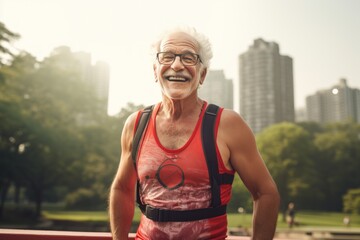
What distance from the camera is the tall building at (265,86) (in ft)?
212

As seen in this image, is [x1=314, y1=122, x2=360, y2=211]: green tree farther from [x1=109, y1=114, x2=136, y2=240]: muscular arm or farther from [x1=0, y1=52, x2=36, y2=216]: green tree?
[x1=109, y1=114, x2=136, y2=240]: muscular arm

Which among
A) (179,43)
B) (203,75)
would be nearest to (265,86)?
(203,75)

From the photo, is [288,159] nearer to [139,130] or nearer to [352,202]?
[352,202]

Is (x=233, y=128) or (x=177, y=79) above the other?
(x=177, y=79)

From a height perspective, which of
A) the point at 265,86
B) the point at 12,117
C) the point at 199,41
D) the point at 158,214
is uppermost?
the point at 265,86

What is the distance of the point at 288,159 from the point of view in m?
33.6

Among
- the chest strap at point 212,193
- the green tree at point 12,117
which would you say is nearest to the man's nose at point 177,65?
the chest strap at point 212,193

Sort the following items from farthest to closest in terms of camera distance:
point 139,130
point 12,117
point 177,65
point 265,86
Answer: point 265,86, point 12,117, point 139,130, point 177,65

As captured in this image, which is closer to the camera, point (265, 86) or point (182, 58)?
point (182, 58)

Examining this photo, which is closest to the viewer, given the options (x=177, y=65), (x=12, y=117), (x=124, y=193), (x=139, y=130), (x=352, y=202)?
(x=177, y=65)

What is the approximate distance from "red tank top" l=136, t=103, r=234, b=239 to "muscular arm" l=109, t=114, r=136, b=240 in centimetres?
24

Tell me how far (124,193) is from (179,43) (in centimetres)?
98

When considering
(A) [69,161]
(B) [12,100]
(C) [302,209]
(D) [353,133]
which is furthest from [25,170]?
(D) [353,133]

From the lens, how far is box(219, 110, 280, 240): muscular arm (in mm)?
1649
